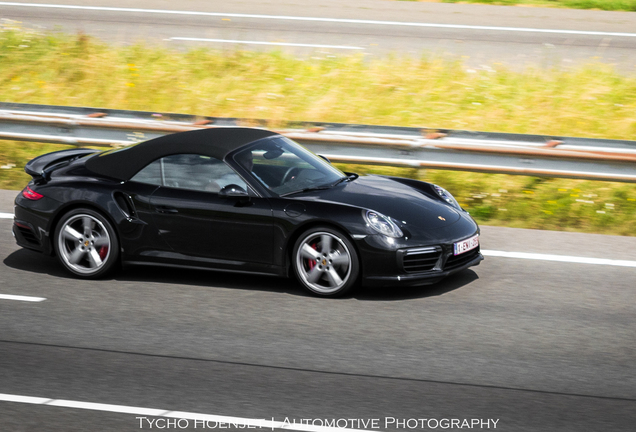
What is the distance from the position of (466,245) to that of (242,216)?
6.22 ft

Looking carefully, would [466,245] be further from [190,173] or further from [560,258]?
[190,173]

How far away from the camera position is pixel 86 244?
24.3 ft

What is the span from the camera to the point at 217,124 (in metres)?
10.9

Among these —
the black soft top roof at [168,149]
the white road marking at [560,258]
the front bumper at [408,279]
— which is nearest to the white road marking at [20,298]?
the black soft top roof at [168,149]

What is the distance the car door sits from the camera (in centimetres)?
693

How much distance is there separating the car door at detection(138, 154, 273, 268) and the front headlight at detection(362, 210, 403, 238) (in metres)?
0.82

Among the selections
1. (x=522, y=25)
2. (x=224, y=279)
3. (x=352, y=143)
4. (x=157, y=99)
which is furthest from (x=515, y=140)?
(x=522, y=25)

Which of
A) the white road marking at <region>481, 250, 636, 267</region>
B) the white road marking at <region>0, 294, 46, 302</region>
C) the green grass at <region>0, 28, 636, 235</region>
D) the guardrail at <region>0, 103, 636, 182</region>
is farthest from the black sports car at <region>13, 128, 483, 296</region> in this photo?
the green grass at <region>0, 28, 636, 235</region>

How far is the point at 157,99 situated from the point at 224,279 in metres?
7.81

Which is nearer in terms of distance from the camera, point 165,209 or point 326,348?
point 326,348

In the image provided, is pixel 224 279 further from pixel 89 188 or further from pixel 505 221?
pixel 505 221

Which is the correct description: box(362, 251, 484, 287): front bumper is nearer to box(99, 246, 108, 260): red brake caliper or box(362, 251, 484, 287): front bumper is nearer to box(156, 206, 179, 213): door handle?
box(156, 206, 179, 213): door handle

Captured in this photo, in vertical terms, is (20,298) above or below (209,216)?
below

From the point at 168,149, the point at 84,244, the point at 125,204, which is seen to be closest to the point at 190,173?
the point at 168,149
